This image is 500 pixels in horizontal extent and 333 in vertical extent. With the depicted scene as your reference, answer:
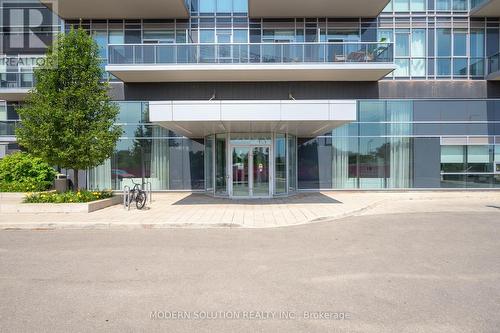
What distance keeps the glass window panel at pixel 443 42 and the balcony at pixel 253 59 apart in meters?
4.67

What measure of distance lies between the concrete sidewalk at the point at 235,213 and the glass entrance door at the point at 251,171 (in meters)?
1.21

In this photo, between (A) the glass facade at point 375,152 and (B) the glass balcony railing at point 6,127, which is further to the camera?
(B) the glass balcony railing at point 6,127

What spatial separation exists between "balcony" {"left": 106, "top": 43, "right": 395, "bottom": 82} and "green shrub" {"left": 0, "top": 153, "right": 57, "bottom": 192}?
6.49 meters

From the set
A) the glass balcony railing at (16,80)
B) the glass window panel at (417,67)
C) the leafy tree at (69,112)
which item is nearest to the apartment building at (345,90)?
the glass window panel at (417,67)

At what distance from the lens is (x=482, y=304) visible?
4.52 meters

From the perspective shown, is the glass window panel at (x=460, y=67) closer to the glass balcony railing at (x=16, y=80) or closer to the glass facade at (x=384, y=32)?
the glass facade at (x=384, y=32)

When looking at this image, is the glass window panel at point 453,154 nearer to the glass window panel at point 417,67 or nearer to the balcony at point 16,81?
the glass window panel at point 417,67

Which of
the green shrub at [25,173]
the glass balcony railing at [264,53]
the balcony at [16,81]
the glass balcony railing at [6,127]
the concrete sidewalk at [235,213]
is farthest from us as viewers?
the glass balcony railing at [6,127]

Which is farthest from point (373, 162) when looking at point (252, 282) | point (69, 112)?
point (252, 282)

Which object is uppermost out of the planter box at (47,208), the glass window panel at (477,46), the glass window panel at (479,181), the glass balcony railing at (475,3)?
the glass balcony railing at (475,3)

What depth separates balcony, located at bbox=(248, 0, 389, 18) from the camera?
732 inches

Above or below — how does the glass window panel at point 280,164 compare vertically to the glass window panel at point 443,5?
below

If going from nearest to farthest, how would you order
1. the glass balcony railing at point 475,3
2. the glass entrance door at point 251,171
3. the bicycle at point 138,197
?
1. the bicycle at point 138,197
2. the glass entrance door at point 251,171
3. the glass balcony railing at point 475,3

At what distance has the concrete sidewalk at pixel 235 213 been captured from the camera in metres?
10.4
